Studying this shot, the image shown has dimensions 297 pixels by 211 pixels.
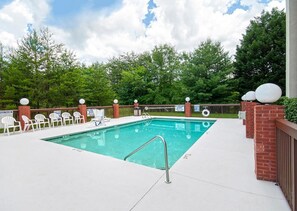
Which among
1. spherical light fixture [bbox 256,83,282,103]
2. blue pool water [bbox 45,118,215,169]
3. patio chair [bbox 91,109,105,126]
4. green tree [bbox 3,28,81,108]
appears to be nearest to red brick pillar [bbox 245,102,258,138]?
blue pool water [bbox 45,118,215,169]

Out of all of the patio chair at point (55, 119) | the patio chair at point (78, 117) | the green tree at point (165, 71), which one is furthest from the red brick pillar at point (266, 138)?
the green tree at point (165, 71)

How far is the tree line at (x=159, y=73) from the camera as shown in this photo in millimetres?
13820

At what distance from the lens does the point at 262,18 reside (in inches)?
685

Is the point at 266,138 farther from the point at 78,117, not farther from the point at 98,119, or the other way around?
the point at 78,117

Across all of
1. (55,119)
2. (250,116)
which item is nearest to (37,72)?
(55,119)

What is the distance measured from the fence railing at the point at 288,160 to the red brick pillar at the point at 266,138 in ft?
0.31

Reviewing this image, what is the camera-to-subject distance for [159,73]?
22188 mm

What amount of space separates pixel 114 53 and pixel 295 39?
2365 centimetres

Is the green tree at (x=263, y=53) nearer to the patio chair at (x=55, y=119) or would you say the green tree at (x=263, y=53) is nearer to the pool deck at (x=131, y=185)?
the pool deck at (x=131, y=185)

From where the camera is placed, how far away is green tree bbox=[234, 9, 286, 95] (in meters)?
15.9

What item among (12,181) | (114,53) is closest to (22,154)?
(12,181)

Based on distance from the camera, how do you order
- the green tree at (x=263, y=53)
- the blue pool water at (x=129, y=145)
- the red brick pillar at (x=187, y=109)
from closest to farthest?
1. the blue pool water at (x=129, y=145)
2. the red brick pillar at (x=187, y=109)
3. the green tree at (x=263, y=53)

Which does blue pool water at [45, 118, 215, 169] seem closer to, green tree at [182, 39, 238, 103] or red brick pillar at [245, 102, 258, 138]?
red brick pillar at [245, 102, 258, 138]

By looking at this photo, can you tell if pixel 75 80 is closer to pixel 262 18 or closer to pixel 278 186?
pixel 278 186
